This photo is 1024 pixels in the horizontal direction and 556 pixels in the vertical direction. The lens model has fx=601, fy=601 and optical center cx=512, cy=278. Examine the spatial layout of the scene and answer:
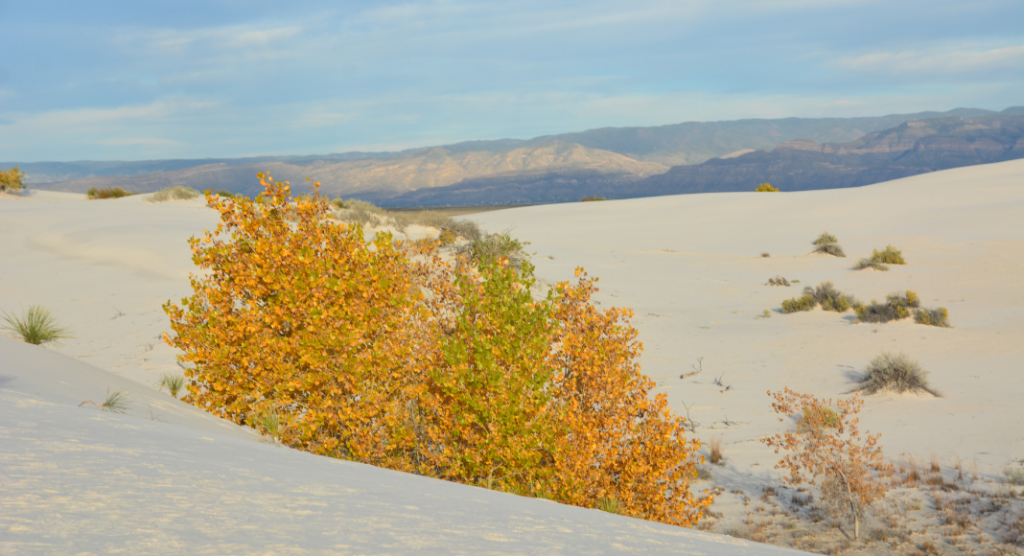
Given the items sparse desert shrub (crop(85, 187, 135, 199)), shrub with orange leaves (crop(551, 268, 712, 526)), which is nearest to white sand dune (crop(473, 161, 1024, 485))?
shrub with orange leaves (crop(551, 268, 712, 526))

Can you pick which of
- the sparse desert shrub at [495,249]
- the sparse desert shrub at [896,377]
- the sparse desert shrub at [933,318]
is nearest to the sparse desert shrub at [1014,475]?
the sparse desert shrub at [896,377]

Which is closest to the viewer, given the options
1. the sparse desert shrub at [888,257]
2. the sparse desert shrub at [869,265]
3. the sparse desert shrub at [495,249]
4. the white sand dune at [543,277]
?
the white sand dune at [543,277]

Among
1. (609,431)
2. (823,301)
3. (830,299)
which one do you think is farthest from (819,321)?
(609,431)

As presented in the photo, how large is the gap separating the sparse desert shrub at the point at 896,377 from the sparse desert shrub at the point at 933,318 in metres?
3.85

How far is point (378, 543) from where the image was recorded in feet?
6.28

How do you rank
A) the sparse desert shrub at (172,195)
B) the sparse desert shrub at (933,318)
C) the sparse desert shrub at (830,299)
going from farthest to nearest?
the sparse desert shrub at (172,195)
the sparse desert shrub at (830,299)
the sparse desert shrub at (933,318)

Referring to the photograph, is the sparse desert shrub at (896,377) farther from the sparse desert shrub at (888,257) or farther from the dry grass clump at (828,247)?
the dry grass clump at (828,247)

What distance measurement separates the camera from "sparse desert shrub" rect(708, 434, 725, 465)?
24.1 feet

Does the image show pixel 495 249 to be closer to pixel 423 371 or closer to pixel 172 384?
pixel 172 384

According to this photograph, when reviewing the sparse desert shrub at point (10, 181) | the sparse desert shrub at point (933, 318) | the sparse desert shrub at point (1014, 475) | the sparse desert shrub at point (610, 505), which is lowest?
the sparse desert shrub at point (1014, 475)

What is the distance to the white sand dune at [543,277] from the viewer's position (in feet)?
6.38

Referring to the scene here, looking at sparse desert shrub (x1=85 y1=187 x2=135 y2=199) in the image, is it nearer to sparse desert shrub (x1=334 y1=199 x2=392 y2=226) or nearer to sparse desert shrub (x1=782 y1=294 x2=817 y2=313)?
sparse desert shrub (x1=334 y1=199 x2=392 y2=226)

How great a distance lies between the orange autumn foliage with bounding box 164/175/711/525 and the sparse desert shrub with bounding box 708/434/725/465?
248 centimetres

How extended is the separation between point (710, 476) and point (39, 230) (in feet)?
65.7
